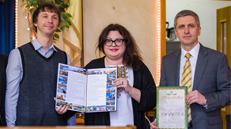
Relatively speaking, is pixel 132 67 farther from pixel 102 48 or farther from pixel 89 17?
pixel 89 17

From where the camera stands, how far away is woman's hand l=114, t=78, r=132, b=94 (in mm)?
2116

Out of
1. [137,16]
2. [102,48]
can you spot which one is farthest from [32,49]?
[137,16]

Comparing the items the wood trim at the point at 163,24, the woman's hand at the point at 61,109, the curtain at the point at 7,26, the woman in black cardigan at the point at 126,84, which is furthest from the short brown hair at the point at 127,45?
the curtain at the point at 7,26

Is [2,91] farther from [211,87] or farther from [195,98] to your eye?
[211,87]

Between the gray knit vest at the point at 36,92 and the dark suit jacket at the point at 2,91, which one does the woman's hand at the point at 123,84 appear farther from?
the dark suit jacket at the point at 2,91

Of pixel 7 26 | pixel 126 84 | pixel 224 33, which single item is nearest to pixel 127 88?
pixel 126 84

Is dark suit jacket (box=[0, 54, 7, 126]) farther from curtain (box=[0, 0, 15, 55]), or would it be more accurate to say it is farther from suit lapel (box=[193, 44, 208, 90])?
curtain (box=[0, 0, 15, 55])

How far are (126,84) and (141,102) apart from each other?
0.77 feet

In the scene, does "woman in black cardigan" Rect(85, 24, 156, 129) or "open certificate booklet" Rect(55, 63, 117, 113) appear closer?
"open certificate booklet" Rect(55, 63, 117, 113)

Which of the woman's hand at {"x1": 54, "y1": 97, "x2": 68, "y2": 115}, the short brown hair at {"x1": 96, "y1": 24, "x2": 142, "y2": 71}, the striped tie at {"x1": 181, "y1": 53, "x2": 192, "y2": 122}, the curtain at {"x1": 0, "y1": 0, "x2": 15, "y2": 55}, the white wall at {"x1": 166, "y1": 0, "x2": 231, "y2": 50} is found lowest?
the woman's hand at {"x1": 54, "y1": 97, "x2": 68, "y2": 115}

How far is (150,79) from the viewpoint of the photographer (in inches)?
93.9

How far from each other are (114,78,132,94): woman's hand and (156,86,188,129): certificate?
0.89 feet

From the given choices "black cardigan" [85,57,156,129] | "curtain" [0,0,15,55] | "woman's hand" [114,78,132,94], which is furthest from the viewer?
"curtain" [0,0,15,55]

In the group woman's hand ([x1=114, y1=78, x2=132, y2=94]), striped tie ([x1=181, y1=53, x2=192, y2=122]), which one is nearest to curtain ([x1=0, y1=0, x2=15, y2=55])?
woman's hand ([x1=114, y1=78, x2=132, y2=94])
